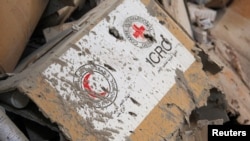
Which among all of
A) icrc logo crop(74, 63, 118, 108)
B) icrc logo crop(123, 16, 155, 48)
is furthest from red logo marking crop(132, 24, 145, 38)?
icrc logo crop(74, 63, 118, 108)

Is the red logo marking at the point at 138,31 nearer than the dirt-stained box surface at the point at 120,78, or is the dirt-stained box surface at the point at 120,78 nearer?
the dirt-stained box surface at the point at 120,78

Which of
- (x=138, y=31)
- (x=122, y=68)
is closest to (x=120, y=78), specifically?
(x=122, y=68)

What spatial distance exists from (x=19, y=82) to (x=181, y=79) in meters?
0.53

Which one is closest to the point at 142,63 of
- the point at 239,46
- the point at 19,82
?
the point at 19,82

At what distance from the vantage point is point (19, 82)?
3.89ft

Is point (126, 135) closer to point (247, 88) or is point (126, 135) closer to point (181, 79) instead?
point (181, 79)

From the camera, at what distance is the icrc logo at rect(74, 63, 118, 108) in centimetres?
126

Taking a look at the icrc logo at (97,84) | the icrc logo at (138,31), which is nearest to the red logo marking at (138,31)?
the icrc logo at (138,31)

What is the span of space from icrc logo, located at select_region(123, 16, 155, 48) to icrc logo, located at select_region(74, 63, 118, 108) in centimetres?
16

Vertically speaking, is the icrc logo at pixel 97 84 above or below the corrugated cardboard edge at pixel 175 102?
above

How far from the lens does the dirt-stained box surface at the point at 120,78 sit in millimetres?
1220

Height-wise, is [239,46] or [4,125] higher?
[4,125]

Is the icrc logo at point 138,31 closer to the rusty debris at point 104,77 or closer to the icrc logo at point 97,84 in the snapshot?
the rusty debris at point 104,77

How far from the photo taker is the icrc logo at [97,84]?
1262mm
